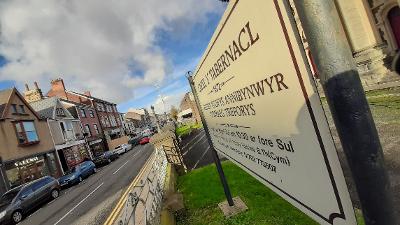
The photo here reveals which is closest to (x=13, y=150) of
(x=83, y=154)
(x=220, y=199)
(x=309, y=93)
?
(x=83, y=154)

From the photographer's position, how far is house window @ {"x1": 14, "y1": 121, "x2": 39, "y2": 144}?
32.0m

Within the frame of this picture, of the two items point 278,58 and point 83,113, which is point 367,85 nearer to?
point 278,58

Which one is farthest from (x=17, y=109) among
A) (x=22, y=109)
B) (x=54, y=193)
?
(x=54, y=193)

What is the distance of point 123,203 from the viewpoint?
202 inches

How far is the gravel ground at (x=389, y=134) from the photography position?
19.4ft

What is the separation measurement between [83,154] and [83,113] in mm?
9155

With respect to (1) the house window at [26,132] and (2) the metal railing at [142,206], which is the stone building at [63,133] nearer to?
(1) the house window at [26,132]

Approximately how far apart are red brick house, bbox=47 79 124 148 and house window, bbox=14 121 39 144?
24.7 m

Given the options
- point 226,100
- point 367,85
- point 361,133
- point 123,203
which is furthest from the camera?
point 367,85

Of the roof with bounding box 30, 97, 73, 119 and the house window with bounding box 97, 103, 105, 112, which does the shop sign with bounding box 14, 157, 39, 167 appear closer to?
the roof with bounding box 30, 97, 73, 119

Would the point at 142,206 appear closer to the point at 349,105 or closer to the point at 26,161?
the point at 349,105

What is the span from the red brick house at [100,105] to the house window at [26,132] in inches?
974

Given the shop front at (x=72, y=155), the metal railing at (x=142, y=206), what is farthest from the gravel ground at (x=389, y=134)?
the shop front at (x=72, y=155)

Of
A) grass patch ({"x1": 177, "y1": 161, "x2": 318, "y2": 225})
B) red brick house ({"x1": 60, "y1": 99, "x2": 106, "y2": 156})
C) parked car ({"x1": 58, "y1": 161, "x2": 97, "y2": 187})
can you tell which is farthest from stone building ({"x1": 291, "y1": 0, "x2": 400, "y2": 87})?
red brick house ({"x1": 60, "y1": 99, "x2": 106, "y2": 156})
